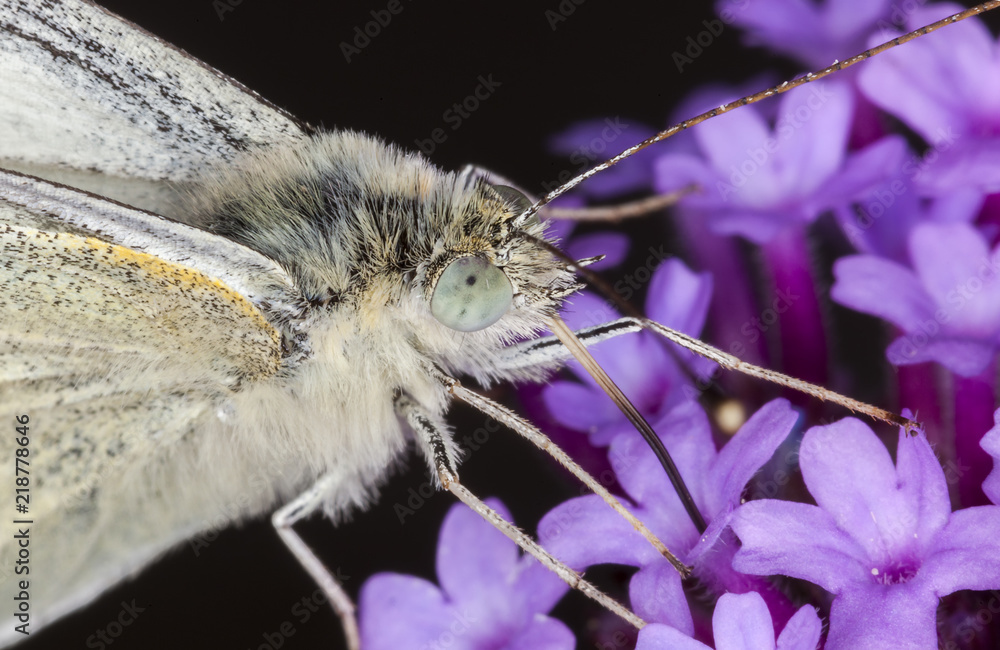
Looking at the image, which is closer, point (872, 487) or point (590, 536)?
point (872, 487)

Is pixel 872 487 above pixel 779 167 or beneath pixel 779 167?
beneath

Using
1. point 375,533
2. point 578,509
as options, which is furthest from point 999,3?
point 375,533

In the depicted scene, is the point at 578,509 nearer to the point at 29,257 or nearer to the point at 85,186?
the point at 29,257

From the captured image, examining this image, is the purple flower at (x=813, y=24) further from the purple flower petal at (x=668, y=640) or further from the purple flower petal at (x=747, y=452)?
the purple flower petal at (x=668, y=640)

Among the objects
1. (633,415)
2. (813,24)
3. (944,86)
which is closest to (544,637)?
(633,415)

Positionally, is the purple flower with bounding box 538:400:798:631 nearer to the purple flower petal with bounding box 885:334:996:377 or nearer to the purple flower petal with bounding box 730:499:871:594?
the purple flower petal with bounding box 730:499:871:594

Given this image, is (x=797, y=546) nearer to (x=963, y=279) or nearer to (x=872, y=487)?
(x=872, y=487)

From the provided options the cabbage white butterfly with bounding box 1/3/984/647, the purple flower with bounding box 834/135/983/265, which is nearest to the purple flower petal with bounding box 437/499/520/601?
the purple flower with bounding box 834/135/983/265
